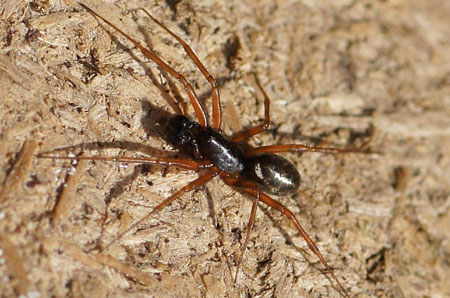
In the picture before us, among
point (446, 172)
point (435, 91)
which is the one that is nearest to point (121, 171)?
point (446, 172)

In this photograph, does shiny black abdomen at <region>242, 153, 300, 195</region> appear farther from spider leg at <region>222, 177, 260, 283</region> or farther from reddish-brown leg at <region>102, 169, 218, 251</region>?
reddish-brown leg at <region>102, 169, 218, 251</region>

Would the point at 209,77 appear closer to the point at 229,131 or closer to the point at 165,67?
the point at 165,67

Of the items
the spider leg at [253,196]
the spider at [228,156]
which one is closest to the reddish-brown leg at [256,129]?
the spider at [228,156]

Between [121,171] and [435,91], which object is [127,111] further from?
[435,91]

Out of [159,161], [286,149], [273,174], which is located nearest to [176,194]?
[159,161]

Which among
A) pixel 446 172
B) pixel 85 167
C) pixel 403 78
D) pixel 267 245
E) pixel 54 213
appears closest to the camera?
pixel 54 213

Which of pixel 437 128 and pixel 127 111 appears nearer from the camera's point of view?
pixel 127 111
